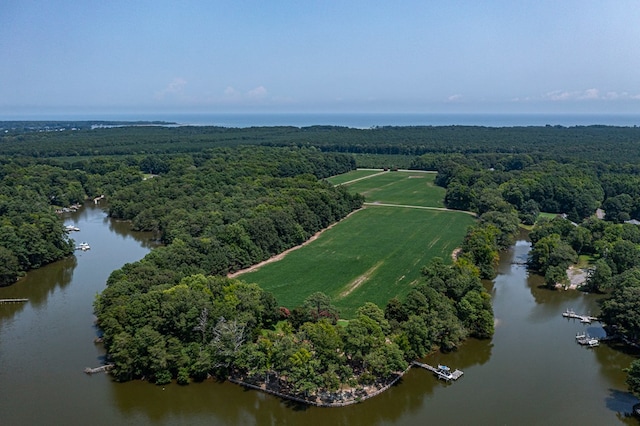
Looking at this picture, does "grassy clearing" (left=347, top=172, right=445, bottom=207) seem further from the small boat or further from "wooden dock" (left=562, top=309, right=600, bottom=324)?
the small boat

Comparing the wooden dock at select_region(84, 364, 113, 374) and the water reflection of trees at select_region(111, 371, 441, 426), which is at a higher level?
the wooden dock at select_region(84, 364, 113, 374)

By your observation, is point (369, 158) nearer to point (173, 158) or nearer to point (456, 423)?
point (173, 158)

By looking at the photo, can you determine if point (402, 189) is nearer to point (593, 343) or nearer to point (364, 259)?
point (364, 259)

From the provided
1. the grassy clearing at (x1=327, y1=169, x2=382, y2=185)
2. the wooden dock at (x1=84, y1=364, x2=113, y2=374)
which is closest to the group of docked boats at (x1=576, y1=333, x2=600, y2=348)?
the wooden dock at (x1=84, y1=364, x2=113, y2=374)

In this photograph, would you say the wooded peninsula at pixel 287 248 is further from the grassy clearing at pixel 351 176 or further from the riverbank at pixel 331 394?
the grassy clearing at pixel 351 176

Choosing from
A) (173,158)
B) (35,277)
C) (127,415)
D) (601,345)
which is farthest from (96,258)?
(173,158)
